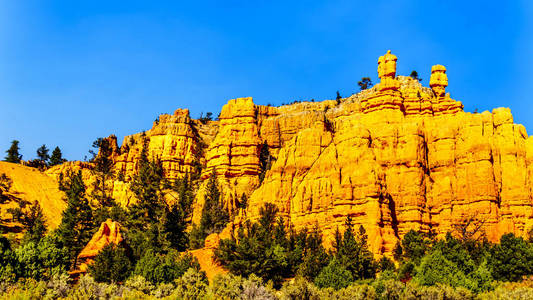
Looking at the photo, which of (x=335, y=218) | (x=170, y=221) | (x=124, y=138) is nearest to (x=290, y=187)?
(x=335, y=218)

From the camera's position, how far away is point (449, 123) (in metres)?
72.1

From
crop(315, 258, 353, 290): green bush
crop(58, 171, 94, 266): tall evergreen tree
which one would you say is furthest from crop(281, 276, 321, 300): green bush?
crop(58, 171, 94, 266): tall evergreen tree

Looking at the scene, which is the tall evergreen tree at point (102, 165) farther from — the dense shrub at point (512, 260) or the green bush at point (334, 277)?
the dense shrub at point (512, 260)

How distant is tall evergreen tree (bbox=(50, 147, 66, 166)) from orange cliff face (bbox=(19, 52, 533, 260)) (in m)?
47.1

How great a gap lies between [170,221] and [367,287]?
32.3 meters

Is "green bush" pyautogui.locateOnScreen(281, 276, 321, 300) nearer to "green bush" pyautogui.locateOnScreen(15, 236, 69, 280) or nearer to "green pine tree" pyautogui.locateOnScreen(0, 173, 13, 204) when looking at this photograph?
"green bush" pyautogui.locateOnScreen(15, 236, 69, 280)

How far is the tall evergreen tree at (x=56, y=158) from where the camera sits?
123438mm

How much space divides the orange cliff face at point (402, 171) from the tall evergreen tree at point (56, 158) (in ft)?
154

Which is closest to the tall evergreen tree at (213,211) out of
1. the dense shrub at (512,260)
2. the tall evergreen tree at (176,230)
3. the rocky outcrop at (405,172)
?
the tall evergreen tree at (176,230)

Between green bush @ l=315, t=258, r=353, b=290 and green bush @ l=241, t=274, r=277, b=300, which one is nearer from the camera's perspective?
green bush @ l=241, t=274, r=277, b=300

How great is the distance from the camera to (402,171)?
6981 cm

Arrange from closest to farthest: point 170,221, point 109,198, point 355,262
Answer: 1. point 355,262
2. point 170,221
3. point 109,198

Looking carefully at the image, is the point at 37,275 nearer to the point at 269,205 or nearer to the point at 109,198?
the point at 269,205

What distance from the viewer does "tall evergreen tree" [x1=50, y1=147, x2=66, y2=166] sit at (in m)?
123
